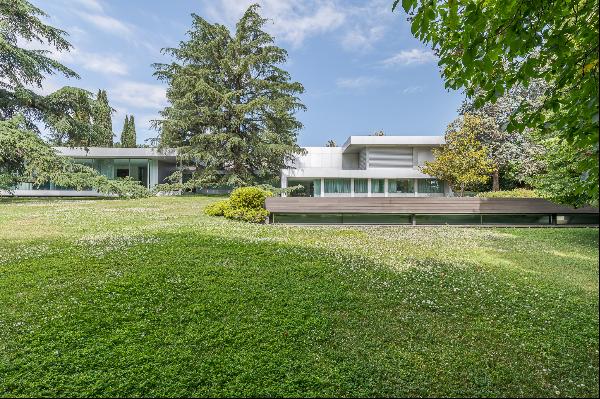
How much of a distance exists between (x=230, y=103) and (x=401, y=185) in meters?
20.4

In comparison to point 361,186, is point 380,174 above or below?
above

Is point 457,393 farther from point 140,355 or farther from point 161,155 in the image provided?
point 161,155

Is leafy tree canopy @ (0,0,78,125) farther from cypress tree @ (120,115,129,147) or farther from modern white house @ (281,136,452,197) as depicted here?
cypress tree @ (120,115,129,147)

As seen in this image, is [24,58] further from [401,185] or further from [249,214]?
[401,185]

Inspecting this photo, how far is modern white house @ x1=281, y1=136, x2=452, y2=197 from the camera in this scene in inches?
1419

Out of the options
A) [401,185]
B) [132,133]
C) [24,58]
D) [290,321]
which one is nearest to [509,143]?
[401,185]

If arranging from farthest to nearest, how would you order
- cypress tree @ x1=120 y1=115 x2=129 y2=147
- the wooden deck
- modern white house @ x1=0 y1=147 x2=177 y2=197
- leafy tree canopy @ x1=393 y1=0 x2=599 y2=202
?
1. cypress tree @ x1=120 y1=115 x2=129 y2=147
2. modern white house @ x1=0 y1=147 x2=177 y2=197
3. the wooden deck
4. leafy tree canopy @ x1=393 y1=0 x2=599 y2=202

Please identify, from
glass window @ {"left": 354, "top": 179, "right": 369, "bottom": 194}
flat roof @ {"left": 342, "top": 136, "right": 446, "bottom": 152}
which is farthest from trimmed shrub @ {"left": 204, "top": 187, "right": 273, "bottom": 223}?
flat roof @ {"left": 342, "top": 136, "right": 446, "bottom": 152}

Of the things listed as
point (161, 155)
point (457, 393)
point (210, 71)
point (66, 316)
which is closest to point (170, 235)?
point (66, 316)

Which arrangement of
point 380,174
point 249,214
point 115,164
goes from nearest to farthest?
point 249,214 → point 380,174 → point 115,164

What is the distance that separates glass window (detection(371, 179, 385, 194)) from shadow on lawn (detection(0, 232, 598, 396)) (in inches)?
1175

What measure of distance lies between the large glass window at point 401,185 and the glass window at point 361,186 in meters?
2.59

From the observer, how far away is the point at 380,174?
36219 millimetres

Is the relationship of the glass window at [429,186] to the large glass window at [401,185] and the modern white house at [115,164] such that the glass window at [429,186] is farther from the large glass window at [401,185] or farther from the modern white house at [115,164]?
the modern white house at [115,164]
